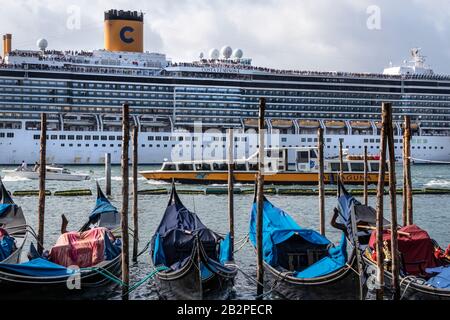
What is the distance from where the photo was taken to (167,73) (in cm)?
7288

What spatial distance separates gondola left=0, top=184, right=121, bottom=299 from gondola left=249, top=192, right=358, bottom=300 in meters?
3.72

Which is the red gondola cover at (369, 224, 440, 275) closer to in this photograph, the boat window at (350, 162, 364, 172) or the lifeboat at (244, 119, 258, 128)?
the boat window at (350, 162, 364, 172)

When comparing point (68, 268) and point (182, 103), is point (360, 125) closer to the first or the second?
point (182, 103)

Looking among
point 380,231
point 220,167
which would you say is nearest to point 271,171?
point 220,167

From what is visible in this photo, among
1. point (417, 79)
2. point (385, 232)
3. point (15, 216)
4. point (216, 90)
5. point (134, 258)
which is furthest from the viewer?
point (417, 79)

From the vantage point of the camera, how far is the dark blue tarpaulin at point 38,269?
607 inches

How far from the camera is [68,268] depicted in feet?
55.0

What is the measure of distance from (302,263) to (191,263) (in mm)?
3156

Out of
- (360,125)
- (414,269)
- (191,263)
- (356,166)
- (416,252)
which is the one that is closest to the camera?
(191,263)

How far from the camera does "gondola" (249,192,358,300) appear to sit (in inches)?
613

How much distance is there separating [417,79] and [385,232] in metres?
61.4

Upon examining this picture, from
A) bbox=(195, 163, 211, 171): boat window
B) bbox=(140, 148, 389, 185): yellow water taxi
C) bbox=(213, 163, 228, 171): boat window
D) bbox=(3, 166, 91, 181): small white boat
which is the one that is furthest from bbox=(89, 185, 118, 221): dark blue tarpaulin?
bbox=(3, 166, 91, 181): small white boat
